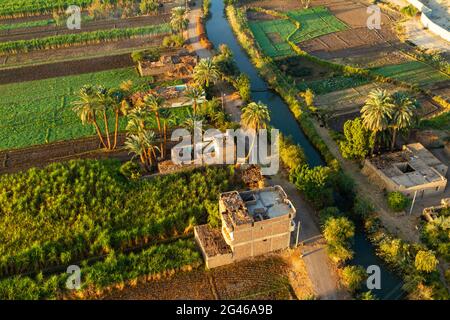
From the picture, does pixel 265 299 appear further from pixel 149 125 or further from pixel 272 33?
pixel 272 33

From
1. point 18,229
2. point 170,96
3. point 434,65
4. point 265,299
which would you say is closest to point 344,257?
point 265,299

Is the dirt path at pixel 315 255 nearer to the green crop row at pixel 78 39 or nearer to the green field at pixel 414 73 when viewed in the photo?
the green field at pixel 414 73

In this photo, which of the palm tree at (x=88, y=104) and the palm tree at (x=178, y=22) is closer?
the palm tree at (x=88, y=104)

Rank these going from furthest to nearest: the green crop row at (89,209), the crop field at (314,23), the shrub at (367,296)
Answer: the crop field at (314,23)
the green crop row at (89,209)
the shrub at (367,296)

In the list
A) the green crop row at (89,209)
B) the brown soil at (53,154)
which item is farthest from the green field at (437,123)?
the brown soil at (53,154)

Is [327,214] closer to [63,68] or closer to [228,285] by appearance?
[228,285]

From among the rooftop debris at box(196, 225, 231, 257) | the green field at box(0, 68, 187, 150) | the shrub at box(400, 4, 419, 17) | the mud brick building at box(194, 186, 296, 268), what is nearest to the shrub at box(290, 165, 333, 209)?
the mud brick building at box(194, 186, 296, 268)
